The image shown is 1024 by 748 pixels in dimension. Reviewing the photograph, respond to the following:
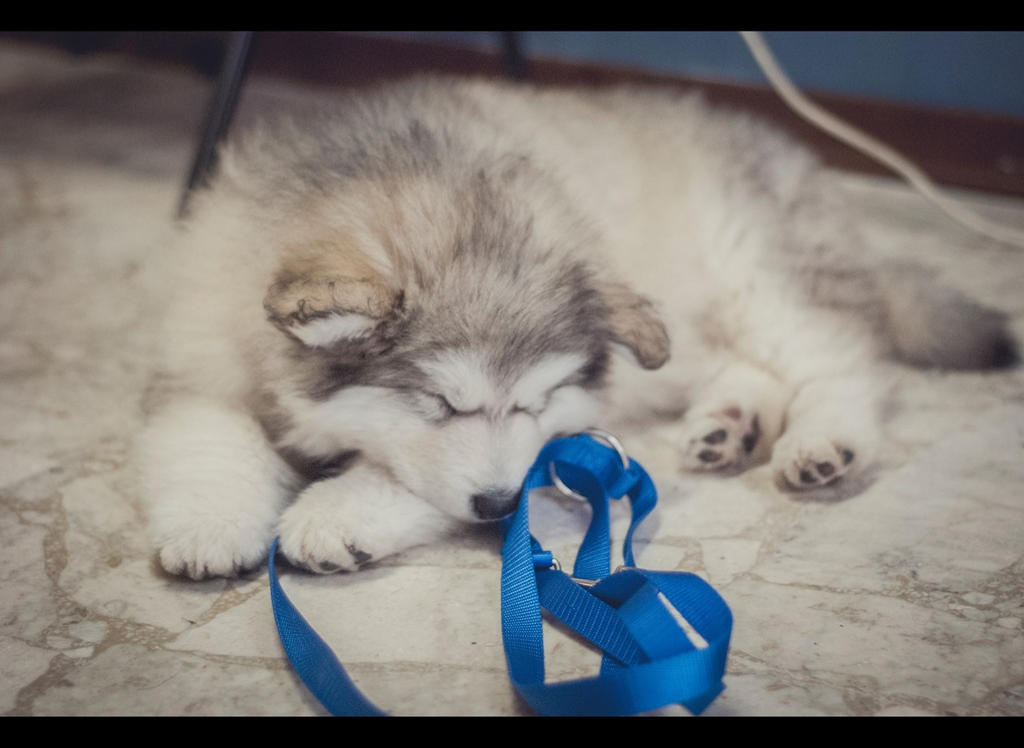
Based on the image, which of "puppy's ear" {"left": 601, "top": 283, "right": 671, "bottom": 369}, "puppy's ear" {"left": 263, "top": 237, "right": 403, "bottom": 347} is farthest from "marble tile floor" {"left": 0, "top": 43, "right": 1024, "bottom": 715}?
"puppy's ear" {"left": 263, "top": 237, "right": 403, "bottom": 347}

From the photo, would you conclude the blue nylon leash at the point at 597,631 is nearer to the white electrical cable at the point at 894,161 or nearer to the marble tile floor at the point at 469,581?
the marble tile floor at the point at 469,581

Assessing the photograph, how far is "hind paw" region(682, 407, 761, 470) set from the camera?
2.34 m

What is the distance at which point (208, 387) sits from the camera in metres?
2.10

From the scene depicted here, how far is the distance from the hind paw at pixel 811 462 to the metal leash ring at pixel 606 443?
416 millimetres

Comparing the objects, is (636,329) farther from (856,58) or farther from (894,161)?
(856,58)

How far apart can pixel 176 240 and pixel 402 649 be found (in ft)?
4.45

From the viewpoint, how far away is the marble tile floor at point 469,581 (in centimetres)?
156

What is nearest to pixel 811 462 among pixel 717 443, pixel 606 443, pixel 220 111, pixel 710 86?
pixel 717 443

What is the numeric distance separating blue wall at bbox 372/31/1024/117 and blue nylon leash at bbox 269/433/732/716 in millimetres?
3218

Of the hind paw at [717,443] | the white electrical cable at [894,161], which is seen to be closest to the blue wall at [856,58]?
the white electrical cable at [894,161]

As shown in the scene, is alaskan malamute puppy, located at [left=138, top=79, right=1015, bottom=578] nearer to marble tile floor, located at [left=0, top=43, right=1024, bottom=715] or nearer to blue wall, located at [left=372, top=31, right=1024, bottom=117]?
marble tile floor, located at [left=0, top=43, right=1024, bottom=715]
